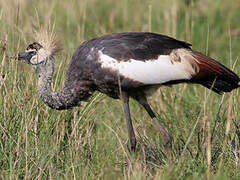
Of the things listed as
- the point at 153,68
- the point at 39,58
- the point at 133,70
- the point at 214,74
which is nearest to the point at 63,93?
the point at 39,58

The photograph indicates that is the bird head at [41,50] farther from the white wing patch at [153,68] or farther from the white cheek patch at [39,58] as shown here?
the white wing patch at [153,68]

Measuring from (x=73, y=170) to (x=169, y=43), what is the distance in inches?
61.5

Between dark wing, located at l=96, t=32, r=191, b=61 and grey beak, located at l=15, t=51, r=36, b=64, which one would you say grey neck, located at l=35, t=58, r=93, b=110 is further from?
dark wing, located at l=96, t=32, r=191, b=61

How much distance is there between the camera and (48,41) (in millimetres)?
5180

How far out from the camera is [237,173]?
13.6ft

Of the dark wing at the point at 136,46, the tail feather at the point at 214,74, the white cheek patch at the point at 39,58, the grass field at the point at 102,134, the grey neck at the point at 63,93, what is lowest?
the grass field at the point at 102,134

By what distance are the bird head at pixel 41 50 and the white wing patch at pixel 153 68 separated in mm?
777

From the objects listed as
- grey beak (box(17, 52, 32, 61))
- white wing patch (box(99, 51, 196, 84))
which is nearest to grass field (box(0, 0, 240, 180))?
grey beak (box(17, 52, 32, 61))

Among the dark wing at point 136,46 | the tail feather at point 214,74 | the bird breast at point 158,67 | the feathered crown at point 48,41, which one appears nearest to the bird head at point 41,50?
the feathered crown at point 48,41

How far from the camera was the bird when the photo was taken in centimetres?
464

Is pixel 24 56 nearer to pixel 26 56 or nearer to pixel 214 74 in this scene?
pixel 26 56

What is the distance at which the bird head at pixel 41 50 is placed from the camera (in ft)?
17.0

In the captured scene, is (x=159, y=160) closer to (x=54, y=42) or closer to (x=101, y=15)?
(x=54, y=42)

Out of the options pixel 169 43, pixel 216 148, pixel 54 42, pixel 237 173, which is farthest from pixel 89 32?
pixel 237 173
